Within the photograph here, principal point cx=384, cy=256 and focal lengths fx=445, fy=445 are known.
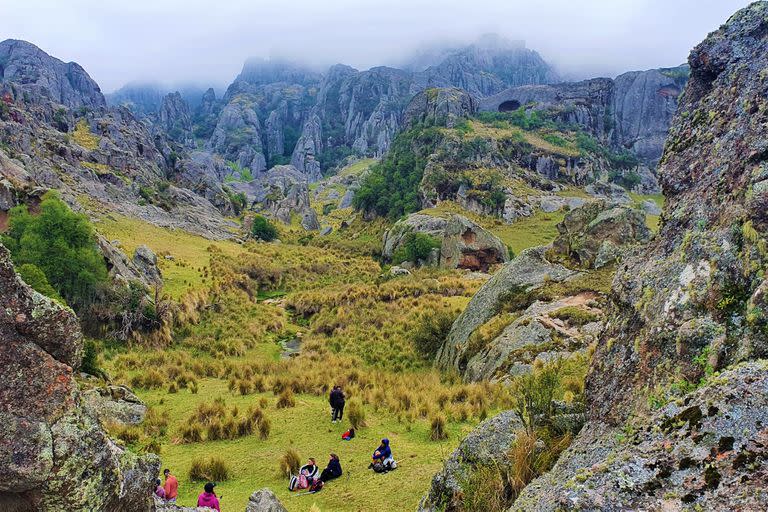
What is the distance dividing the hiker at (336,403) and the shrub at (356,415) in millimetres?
307

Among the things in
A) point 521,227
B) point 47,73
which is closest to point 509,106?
point 521,227

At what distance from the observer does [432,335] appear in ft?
80.1

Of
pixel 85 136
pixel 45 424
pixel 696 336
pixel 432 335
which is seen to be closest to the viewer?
pixel 696 336

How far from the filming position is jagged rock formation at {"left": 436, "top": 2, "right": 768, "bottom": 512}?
9.16 ft

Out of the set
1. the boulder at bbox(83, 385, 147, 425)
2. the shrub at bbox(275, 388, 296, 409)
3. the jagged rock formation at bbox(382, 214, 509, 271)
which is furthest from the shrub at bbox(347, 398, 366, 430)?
Answer: the jagged rock formation at bbox(382, 214, 509, 271)

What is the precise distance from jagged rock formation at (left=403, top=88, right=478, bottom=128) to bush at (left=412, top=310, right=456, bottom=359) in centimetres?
8820

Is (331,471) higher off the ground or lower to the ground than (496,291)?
lower

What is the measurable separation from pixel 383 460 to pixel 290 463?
2.30m

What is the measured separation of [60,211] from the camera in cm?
2403

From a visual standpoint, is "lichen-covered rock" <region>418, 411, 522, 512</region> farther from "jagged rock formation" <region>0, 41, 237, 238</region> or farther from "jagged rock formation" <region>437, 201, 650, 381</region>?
"jagged rock formation" <region>0, 41, 237, 238</region>

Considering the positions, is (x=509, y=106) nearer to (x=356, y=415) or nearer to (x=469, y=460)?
(x=356, y=415)

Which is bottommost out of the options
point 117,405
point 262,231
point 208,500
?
point 262,231

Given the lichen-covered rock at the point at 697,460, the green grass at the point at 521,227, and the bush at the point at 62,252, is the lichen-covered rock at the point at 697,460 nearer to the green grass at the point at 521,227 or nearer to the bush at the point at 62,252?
the bush at the point at 62,252

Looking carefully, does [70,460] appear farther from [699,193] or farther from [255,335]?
[255,335]
